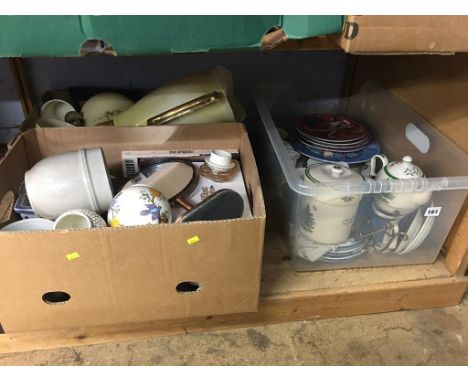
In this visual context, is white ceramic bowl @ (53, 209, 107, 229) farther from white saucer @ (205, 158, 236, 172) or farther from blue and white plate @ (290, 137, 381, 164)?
blue and white plate @ (290, 137, 381, 164)

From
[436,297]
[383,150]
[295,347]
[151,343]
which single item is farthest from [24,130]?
[436,297]

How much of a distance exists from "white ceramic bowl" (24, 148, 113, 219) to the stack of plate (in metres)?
0.43

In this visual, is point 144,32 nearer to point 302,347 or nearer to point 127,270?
point 127,270

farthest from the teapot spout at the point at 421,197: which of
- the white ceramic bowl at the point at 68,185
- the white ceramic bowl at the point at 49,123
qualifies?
the white ceramic bowl at the point at 49,123

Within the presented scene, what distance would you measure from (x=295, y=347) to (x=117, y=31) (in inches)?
23.6

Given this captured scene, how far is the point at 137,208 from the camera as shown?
64 cm

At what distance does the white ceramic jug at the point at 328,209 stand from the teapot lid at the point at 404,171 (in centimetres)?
7

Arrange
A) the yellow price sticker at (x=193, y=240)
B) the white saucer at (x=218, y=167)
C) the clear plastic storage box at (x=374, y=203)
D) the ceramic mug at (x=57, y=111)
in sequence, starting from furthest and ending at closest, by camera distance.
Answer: the ceramic mug at (x=57, y=111)
the white saucer at (x=218, y=167)
the clear plastic storage box at (x=374, y=203)
the yellow price sticker at (x=193, y=240)

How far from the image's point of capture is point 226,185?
2.65ft

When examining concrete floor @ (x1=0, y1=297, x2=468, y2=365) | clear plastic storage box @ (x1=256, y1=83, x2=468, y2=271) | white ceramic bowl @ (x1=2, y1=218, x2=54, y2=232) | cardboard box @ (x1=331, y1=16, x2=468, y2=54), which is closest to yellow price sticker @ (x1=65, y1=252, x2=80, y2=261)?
white ceramic bowl @ (x1=2, y1=218, x2=54, y2=232)

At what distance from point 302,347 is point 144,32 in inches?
23.2

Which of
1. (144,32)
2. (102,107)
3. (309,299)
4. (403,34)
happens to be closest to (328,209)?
(309,299)

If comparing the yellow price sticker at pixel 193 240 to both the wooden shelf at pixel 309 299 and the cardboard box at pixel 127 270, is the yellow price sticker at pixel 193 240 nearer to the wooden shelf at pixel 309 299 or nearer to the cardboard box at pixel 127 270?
the cardboard box at pixel 127 270

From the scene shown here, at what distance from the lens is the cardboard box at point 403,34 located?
0.51 metres
